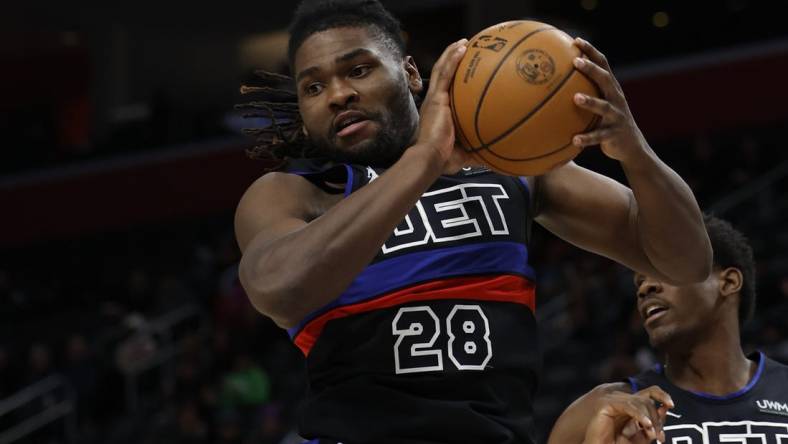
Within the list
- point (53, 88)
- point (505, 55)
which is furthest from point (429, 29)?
point (505, 55)

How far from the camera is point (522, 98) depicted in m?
2.60

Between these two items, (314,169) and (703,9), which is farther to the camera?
(703,9)

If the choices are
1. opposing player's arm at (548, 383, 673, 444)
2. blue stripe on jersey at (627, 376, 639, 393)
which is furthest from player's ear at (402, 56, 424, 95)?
blue stripe on jersey at (627, 376, 639, 393)

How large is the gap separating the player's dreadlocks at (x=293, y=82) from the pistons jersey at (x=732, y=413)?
4.70ft

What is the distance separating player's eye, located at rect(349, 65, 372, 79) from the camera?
285 cm

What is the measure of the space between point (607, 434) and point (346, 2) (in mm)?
1263

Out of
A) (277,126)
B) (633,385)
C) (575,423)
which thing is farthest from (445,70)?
(633,385)

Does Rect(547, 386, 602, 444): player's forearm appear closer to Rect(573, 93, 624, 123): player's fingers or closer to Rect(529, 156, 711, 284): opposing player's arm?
Rect(529, 156, 711, 284): opposing player's arm

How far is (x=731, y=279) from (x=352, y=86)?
6.14 ft

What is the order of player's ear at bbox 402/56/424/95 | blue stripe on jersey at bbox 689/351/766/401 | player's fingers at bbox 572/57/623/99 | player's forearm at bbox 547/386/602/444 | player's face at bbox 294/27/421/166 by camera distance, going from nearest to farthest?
player's fingers at bbox 572/57/623/99
player's face at bbox 294/27/421/166
player's ear at bbox 402/56/424/95
player's forearm at bbox 547/386/602/444
blue stripe on jersey at bbox 689/351/766/401

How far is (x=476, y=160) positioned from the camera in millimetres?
2699

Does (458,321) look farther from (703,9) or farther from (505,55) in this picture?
(703,9)

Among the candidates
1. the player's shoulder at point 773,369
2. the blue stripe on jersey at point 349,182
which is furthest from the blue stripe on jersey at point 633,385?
the blue stripe on jersey at point 349,182

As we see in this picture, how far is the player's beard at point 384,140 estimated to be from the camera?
286 cm
